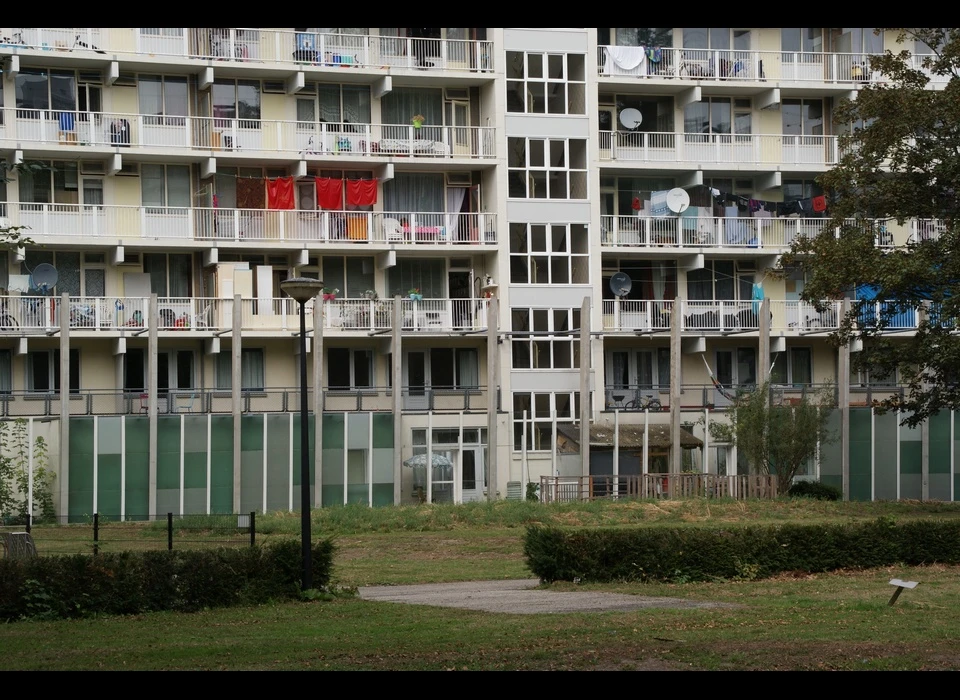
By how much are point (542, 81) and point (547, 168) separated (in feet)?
10.8

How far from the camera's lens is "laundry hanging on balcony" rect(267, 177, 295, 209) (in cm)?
5028

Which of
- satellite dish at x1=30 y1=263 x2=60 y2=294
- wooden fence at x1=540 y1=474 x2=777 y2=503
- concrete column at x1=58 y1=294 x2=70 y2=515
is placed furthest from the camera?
satellite dish at x1=30 y1=263 x2=60 y2=294

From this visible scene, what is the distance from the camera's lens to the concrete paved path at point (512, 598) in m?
A: 20.5

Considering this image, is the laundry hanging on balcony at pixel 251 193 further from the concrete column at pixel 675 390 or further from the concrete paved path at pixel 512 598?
the concrete paved path at pixel 512 598

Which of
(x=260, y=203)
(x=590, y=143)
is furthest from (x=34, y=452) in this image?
(x=590, y=143)

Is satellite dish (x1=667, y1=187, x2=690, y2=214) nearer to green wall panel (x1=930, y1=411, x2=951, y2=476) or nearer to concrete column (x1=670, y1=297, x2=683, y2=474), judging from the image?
concrete column (x1=670, y1=297, x2=683, y2=474)

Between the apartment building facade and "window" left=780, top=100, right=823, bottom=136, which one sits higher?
Answer: "window" left=780, top=100, right=823, bottom=136

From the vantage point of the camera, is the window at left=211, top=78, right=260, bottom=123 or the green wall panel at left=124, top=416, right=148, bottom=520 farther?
the window at left=211, top=78, right=260, bottom=123

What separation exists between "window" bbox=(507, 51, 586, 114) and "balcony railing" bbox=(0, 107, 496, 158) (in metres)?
1.93

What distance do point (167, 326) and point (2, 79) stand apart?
33.5ft

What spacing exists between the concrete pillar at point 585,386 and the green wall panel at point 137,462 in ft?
46.8

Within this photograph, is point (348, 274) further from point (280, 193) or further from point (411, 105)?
point (411, 105)

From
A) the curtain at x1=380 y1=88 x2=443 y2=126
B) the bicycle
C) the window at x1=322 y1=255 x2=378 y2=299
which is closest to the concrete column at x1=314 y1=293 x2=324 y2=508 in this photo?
the window at x1=322 y1=255 x2=378 y2=299

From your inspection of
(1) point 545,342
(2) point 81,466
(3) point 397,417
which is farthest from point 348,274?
(2) point 81,466
